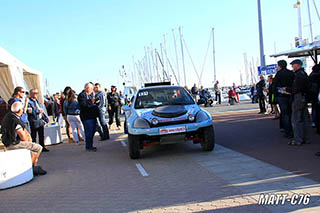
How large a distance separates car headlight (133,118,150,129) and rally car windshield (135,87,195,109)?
0.92 m

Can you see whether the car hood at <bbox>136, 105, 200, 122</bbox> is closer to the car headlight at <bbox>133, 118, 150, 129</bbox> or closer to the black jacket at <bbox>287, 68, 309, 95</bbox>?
the car headlight at <bbox>133, 118, 150, 129</bbox>

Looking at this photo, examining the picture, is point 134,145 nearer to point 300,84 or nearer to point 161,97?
point 161,97

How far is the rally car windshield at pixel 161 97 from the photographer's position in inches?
325

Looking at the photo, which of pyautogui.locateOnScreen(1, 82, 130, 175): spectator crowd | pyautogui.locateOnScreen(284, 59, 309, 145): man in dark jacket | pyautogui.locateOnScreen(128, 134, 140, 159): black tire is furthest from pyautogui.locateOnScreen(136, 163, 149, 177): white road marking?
pyautogui.locateOnScreen(284, 59, 309, 145): man in dark jacket

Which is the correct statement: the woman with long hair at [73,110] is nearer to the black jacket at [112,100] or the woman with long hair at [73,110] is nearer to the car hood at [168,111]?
the black jacket at [112,100]

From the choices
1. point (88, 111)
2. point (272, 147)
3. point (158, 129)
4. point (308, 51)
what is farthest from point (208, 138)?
point (308, 51)

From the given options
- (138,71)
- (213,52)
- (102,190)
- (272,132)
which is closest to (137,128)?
(102,190)

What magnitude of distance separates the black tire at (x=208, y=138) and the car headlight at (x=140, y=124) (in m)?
1.41

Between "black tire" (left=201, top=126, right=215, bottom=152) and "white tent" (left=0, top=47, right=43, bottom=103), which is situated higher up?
"white tent" (left=0, top=47, right=43, bottom=103)

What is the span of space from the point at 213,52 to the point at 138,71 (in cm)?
1796

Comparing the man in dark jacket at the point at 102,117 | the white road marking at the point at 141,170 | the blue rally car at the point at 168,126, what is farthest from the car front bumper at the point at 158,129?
the man in dark jacket at the point at 102,117

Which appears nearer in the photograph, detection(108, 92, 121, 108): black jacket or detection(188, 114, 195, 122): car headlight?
detection(188, 114, 195, 122): car headlight

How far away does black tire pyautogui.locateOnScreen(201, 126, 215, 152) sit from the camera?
7456mm

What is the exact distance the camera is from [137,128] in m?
7.24
